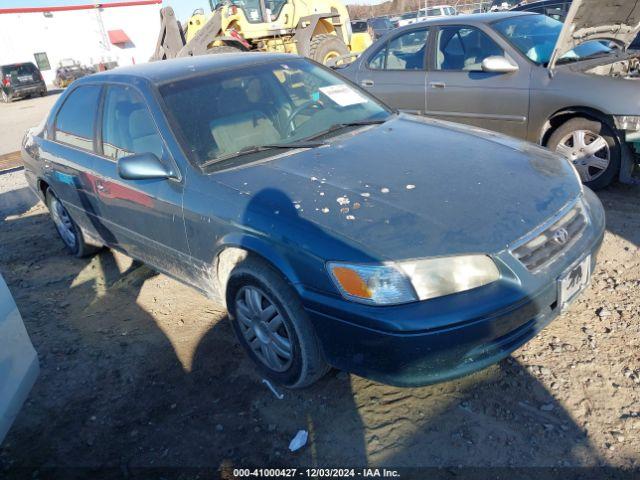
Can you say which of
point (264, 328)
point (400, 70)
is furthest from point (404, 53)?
point (264, 328)

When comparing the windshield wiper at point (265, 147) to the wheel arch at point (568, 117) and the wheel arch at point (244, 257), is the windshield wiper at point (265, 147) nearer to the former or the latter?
the wheel arch at point (244, 257)

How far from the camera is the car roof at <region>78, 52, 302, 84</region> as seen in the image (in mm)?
3225

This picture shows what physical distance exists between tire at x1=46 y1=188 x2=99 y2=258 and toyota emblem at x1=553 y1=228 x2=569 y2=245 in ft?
12.3

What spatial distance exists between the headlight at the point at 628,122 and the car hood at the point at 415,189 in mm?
1702

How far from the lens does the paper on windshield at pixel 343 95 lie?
3486 mm

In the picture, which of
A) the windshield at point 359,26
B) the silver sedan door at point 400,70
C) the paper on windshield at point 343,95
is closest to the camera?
the paper on windshield at point 343,95

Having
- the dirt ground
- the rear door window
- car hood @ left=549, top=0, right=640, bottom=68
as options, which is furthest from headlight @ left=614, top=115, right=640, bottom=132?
the rear door window

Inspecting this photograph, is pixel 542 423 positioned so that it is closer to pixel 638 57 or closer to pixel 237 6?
pixel 638 57

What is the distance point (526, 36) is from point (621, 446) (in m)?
4.17

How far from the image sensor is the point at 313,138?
311 cm

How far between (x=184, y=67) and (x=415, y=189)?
1859 mm

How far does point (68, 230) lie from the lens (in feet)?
15.3

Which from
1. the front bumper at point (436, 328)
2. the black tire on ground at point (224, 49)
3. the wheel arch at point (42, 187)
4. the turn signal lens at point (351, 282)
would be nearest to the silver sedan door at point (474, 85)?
the front bumper at point (436, 328)

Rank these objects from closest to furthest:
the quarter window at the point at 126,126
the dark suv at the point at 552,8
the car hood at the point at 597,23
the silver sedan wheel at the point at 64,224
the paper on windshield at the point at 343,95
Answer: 1. the quarter window at the point at 126,126
2. the paper on windshield at the point at 343,95
3. the car hood at the point at 597,23
4. the silver sedan wheel at the point at 64,224
5. the dark suv at the point at 552,8
